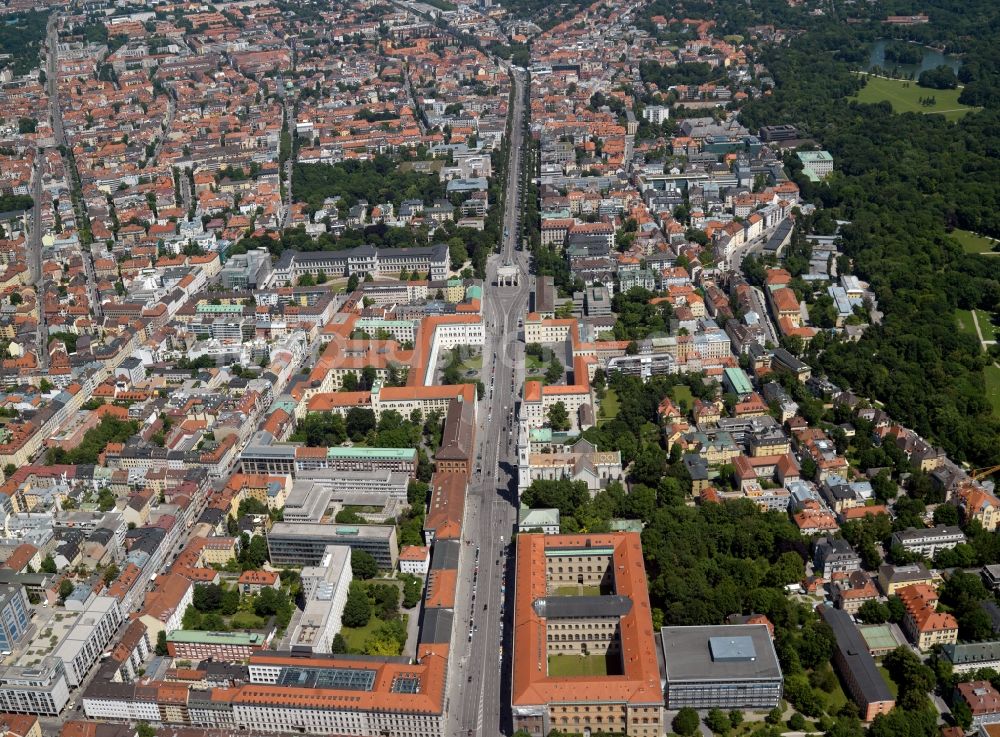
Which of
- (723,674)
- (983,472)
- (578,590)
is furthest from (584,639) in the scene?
(983,472)

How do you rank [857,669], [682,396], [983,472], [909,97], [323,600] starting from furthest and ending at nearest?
[909,97] < [682,396] < [983,472] < [323,600] < [857,669]

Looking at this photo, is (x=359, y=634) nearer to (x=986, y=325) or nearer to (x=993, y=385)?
(x=993, y=385)

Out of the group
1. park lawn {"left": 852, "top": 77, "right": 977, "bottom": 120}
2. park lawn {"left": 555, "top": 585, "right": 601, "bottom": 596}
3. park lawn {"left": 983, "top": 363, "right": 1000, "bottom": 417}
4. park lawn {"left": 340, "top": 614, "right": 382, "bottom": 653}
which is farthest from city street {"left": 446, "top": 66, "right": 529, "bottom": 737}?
park lawn {"left": 852, "top": 77, "right": 977, "bottom": 120}

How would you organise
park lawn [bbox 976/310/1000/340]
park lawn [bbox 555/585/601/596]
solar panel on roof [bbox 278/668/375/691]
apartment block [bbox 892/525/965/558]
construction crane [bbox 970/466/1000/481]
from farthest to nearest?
park lawn [bbox 976/310/1000/340], construction crane [bbox 970/466/1000/481], apartment block [bbox 892/525/965/558], park lawn [bbox 555/585/601/596], solar panel on roof [bbox 278/668/375/691]

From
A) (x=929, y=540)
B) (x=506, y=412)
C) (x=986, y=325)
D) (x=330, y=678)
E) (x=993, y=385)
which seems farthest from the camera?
(x=986, y=325)

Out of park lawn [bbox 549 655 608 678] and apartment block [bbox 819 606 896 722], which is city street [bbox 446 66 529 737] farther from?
apartment block [bbox 819 606 896 722]

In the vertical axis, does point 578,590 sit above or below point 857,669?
below

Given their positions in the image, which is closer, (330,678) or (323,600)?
(330,678)
